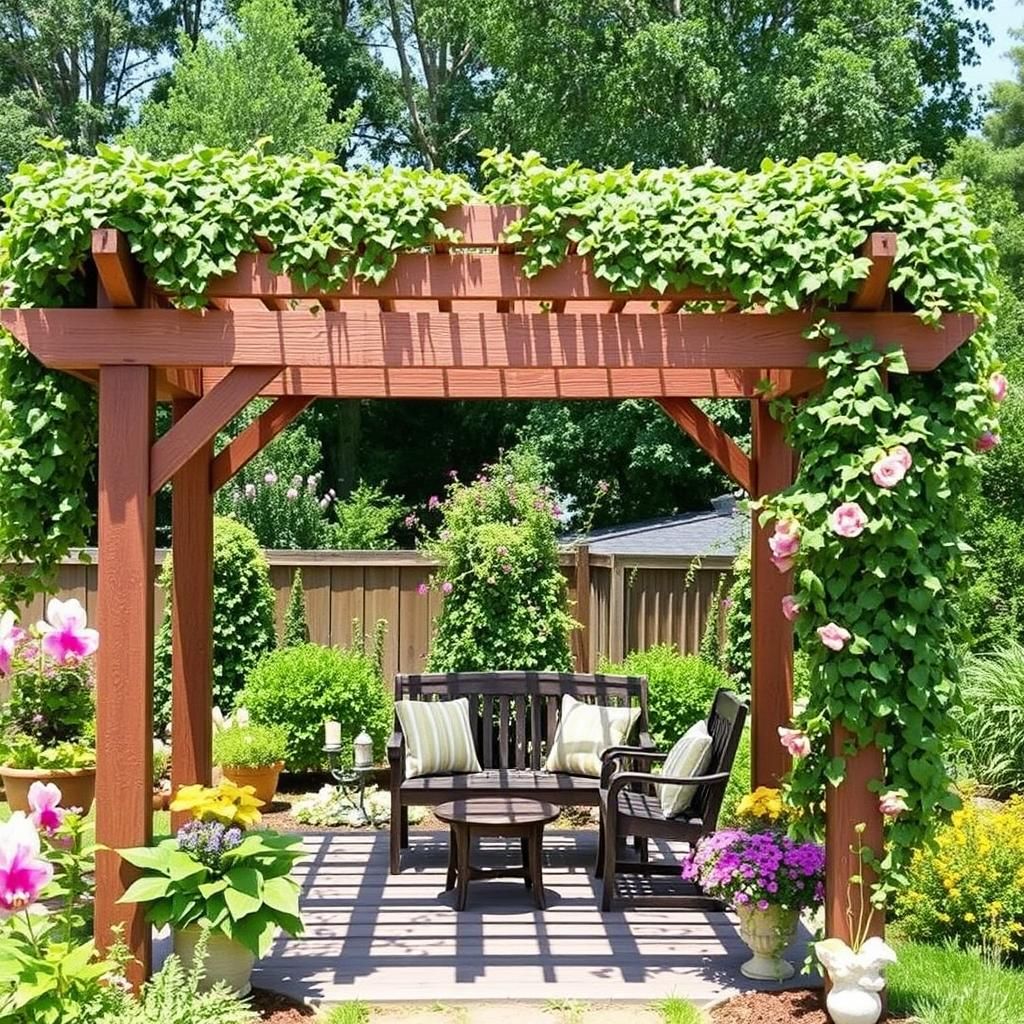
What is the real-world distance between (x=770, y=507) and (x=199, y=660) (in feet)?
8.68

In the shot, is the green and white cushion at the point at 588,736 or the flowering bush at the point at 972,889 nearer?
the flowering bush at the point at 972,889

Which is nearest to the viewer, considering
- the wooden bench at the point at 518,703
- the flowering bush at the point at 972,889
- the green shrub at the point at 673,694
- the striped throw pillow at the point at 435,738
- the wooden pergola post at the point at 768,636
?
the flowering bush at the point at 972,889

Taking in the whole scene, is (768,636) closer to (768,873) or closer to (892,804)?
(768,873)

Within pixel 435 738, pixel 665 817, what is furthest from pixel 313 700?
pixel 665 817

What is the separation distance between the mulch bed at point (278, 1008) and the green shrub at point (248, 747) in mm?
3202

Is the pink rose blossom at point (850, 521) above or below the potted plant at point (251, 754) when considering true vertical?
above

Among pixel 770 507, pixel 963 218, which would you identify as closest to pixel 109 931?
pixel 770 507

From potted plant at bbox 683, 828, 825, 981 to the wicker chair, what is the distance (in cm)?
88

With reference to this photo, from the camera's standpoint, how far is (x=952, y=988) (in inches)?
172

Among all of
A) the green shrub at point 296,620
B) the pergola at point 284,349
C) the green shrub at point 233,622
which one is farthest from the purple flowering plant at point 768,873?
the green shrub at point 296,620

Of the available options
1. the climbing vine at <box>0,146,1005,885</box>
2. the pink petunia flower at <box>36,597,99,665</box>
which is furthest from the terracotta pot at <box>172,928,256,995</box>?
the climbing vine at <box>0,146,1005,885</box>

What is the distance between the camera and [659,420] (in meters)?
15.5

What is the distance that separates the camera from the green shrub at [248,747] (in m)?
7.54

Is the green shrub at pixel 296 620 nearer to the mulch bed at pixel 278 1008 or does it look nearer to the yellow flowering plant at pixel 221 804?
the yellow flowering plant at pixel 221 804
